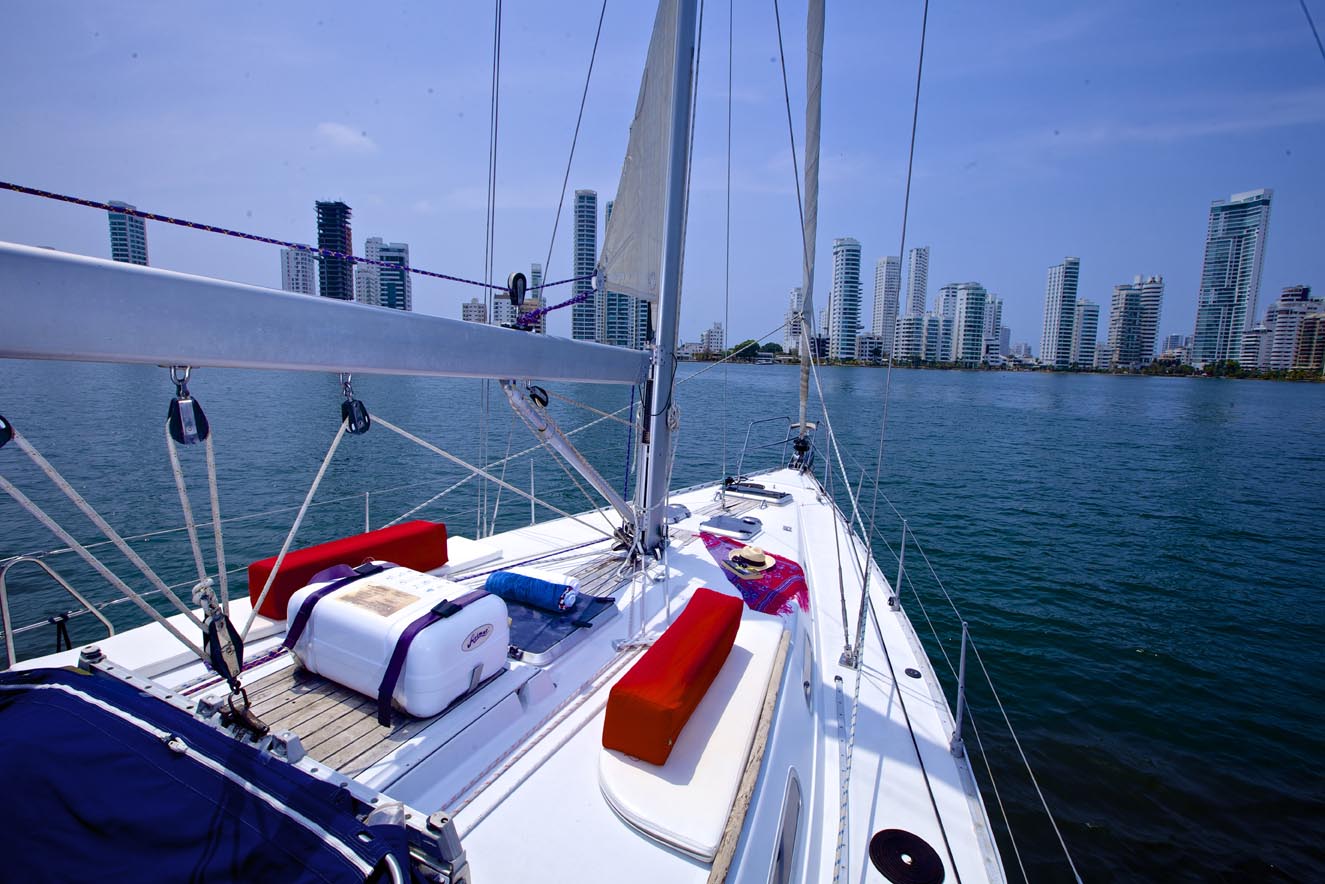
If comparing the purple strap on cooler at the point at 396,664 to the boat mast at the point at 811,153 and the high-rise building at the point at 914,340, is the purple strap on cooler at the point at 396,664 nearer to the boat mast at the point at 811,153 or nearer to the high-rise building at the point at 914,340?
the boat mast at the point at 811,153

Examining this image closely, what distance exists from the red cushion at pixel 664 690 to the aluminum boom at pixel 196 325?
2.06 m

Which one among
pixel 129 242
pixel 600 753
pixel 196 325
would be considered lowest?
pixel 600 753

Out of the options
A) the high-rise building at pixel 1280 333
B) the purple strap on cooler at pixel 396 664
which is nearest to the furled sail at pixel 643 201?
the purple strap on cooler at pixel 396 664

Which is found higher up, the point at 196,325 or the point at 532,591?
the point at 196,325

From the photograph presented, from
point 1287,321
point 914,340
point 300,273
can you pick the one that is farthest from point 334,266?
point 1287,321

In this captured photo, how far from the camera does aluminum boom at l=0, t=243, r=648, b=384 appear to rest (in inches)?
70.3

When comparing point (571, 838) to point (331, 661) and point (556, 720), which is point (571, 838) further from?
point (331, 661)

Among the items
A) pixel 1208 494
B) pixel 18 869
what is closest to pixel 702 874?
pixel 18 869

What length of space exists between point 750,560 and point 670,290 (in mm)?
2942

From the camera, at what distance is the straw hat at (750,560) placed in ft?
19.9

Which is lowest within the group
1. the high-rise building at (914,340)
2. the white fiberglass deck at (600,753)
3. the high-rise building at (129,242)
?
the white fiberglass deck at (600,753)

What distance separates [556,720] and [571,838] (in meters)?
0.82

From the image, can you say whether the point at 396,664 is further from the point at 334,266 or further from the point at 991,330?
the point at 991,330

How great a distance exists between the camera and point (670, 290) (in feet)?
18.6
